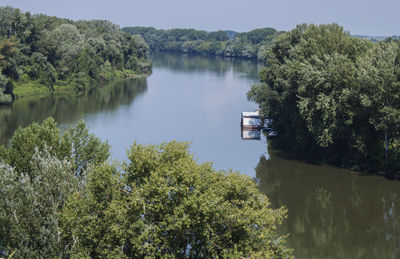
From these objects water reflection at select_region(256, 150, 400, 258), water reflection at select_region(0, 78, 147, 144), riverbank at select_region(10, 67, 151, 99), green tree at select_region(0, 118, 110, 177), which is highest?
green tree at select_region(0, 118, 110, 177)

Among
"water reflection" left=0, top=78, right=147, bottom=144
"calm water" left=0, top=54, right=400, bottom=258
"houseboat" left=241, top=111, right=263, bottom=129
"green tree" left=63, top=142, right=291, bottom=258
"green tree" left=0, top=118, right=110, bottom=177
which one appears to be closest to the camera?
"green tree" left=63, top=142, right=291, bottom=258

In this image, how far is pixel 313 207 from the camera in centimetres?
3625

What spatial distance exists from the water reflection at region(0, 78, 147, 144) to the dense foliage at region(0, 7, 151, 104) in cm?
353

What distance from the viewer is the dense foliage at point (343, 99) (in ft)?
134

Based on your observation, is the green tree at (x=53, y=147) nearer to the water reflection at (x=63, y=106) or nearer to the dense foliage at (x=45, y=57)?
the water reflection at (x=63, y=106)

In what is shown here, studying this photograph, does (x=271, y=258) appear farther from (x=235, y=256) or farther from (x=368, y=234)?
(x=368, y=234)

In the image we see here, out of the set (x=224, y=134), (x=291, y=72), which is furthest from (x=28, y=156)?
(x=224, y=134)

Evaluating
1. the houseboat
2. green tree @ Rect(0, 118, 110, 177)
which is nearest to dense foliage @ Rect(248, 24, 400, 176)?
the houseboat

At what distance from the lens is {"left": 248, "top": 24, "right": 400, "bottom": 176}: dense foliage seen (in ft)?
134

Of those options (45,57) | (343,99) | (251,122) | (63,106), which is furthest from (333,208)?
(45,57)

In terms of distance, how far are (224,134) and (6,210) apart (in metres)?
38.8

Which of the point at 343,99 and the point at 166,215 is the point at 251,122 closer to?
the point at 343,99

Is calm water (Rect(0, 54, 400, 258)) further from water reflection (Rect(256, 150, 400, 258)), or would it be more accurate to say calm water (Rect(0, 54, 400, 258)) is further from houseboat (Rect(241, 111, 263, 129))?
houseboat (Rect(241, 111, 263, 129))

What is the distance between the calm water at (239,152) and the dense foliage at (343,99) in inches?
99.1
